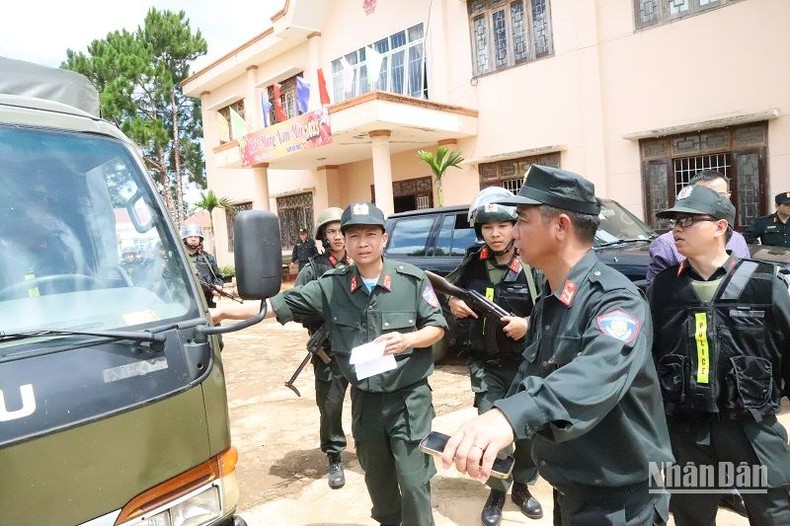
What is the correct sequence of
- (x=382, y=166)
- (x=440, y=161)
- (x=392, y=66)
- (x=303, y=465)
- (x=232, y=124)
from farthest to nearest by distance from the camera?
(x=232, y=124) → (x=392, y=66) → (x=382, y=166) → (x=440, y=161) → (x=303, y=465)

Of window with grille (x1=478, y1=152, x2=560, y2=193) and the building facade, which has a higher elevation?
the building facade

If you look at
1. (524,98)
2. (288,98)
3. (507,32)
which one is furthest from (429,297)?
(288,98)

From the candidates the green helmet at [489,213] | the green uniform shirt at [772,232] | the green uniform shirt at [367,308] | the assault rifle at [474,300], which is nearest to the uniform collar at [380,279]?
the green uniform shirt at [367,308]

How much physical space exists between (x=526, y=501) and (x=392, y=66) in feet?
39.9

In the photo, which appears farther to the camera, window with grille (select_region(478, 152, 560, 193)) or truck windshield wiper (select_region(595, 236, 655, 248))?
window with grille (select_region(478, 152, 560, 193))

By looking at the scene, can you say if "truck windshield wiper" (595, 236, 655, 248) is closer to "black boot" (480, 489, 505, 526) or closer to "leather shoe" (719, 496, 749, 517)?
"leather shoe" (719, 496, 749, 517)

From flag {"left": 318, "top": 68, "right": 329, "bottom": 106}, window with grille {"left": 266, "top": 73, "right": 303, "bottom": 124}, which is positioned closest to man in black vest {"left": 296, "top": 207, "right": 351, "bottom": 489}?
flag {"left": 318, "top": 68, "right": 329, "bottom": 106}

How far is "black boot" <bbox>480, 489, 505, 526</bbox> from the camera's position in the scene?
3.07 meters

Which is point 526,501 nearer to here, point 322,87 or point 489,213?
point 489,213

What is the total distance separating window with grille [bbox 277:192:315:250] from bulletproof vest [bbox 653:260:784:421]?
47.1ft

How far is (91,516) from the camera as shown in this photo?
1519 millimetres

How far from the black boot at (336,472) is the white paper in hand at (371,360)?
1506mm

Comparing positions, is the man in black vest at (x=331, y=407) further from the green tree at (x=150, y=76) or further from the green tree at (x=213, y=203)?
the green tree at (x=150, y=76)

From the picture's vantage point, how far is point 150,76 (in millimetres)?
26750
